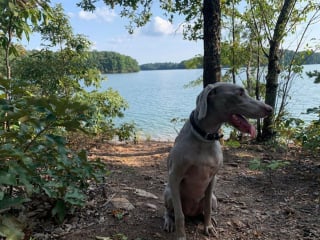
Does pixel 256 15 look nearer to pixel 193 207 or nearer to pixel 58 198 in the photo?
pixel 193 207

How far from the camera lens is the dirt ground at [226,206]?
323 centimetres

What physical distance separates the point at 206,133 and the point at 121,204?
52.2 inches

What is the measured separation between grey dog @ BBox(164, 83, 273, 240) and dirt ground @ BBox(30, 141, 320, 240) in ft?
1.72

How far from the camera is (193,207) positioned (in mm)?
3406

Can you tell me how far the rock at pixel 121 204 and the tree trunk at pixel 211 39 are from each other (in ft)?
11.5

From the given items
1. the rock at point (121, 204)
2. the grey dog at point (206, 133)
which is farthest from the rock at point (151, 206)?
the grey dog at point (206, 133)

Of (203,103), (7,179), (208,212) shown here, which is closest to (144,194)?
(208,212)

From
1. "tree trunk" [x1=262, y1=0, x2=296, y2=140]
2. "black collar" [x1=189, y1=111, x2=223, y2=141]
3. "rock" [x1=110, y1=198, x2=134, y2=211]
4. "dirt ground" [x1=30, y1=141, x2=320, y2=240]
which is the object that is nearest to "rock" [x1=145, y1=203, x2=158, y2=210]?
"dirt ground" [x1=30, y1=141, x2=320, y2=240]

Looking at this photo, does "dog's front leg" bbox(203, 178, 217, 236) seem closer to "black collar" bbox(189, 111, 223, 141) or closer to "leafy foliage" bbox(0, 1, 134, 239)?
"black collar" bbox(189, 111, 223, 141)

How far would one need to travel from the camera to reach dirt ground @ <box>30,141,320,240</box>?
323 cm

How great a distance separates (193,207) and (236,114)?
40.9 inches

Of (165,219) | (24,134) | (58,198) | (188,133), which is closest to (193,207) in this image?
(165,219)

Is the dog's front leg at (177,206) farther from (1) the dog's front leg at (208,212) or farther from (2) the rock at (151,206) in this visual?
(2) the rock at (151,206)

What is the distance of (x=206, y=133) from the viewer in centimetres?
300
